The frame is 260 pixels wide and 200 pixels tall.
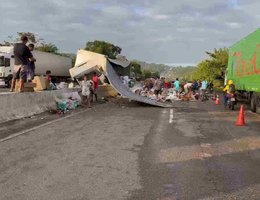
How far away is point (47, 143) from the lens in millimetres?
→ 11297

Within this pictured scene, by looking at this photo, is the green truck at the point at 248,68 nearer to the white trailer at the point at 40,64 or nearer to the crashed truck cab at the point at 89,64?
the crashed truck cab at the point at 89,64

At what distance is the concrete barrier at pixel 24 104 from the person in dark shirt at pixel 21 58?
0.73m

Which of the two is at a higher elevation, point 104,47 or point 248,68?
point 104,47

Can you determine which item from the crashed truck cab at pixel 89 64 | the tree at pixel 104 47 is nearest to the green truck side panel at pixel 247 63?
the crashed truck cab at pixel 89 64

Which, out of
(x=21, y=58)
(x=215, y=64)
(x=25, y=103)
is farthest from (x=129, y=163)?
(x=215, y=64)

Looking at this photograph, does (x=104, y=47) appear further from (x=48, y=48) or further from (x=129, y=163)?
(x=129, y=163)

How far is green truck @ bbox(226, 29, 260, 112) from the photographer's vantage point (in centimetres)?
2128

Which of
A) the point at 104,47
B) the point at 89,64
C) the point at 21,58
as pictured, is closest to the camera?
the point at 21,58

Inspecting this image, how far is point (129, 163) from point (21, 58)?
10.4 metres

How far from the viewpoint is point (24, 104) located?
18516mm

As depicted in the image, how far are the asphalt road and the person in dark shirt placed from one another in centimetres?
396

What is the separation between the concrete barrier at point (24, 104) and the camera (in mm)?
16466

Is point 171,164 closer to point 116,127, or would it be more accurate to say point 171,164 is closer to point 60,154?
point 60,154

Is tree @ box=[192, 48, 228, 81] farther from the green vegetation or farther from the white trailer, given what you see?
the white trailer
